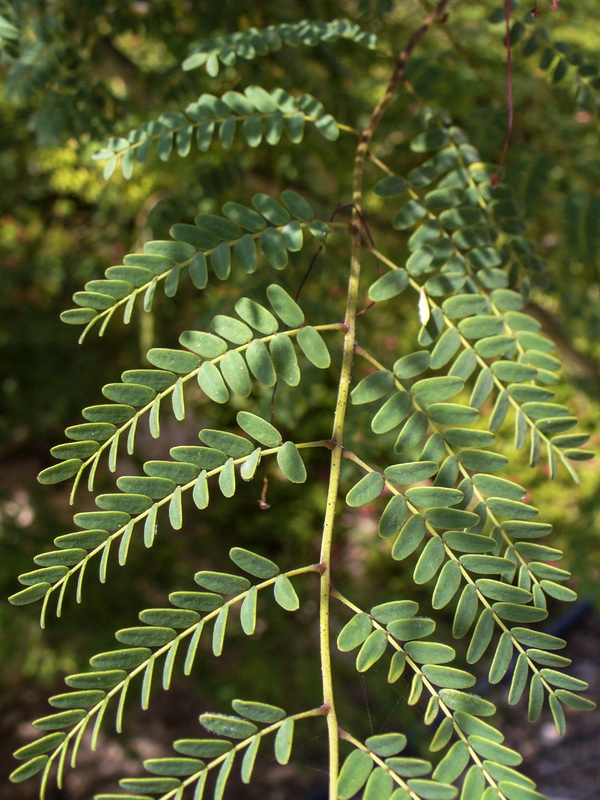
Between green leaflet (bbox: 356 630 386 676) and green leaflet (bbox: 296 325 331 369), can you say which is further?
green leaflet (bbox: 296 325 331 369)

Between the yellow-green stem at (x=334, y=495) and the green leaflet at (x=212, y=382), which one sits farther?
the green leaflet at (x=212, y=382)

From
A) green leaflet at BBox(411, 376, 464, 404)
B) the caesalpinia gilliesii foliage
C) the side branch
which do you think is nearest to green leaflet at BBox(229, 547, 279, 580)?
the caesalpinia gilliesii foliage

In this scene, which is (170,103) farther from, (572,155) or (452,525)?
(452,525)

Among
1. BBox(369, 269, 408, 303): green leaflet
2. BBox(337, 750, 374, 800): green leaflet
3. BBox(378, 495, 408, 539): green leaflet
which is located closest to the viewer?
BBox(337, 750, 374, 800): green leaflet

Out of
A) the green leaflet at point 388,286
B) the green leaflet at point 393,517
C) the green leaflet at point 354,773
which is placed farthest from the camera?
the green leaflet at point 388,286

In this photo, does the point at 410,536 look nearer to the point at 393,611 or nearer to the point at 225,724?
the point at 393,611

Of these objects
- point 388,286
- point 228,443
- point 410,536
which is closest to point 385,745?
point 410,536

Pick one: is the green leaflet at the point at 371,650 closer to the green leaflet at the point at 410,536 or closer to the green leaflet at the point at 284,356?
the green leaflet at the point at 410,536

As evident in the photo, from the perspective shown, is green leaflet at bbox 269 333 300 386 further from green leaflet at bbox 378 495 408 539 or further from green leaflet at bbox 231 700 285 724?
green leaflet at bbox 231 700 285 724

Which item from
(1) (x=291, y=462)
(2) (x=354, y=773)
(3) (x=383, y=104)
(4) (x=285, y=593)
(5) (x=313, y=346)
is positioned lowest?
(2) (x=354, y=773)

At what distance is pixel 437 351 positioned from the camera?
0.74 meters

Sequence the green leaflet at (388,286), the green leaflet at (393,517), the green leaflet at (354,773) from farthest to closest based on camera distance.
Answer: the green leaflet at (388,286), the green leaflet at (393,517), the green leaflet at (354,773)

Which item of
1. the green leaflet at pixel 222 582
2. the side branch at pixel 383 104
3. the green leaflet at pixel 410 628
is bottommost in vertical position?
the green leaflet at pixel 410 628

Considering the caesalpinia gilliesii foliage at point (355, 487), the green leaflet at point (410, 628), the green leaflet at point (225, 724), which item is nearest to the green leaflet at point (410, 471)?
the caesalpinia gilliesii foliage at point (355, 487)
